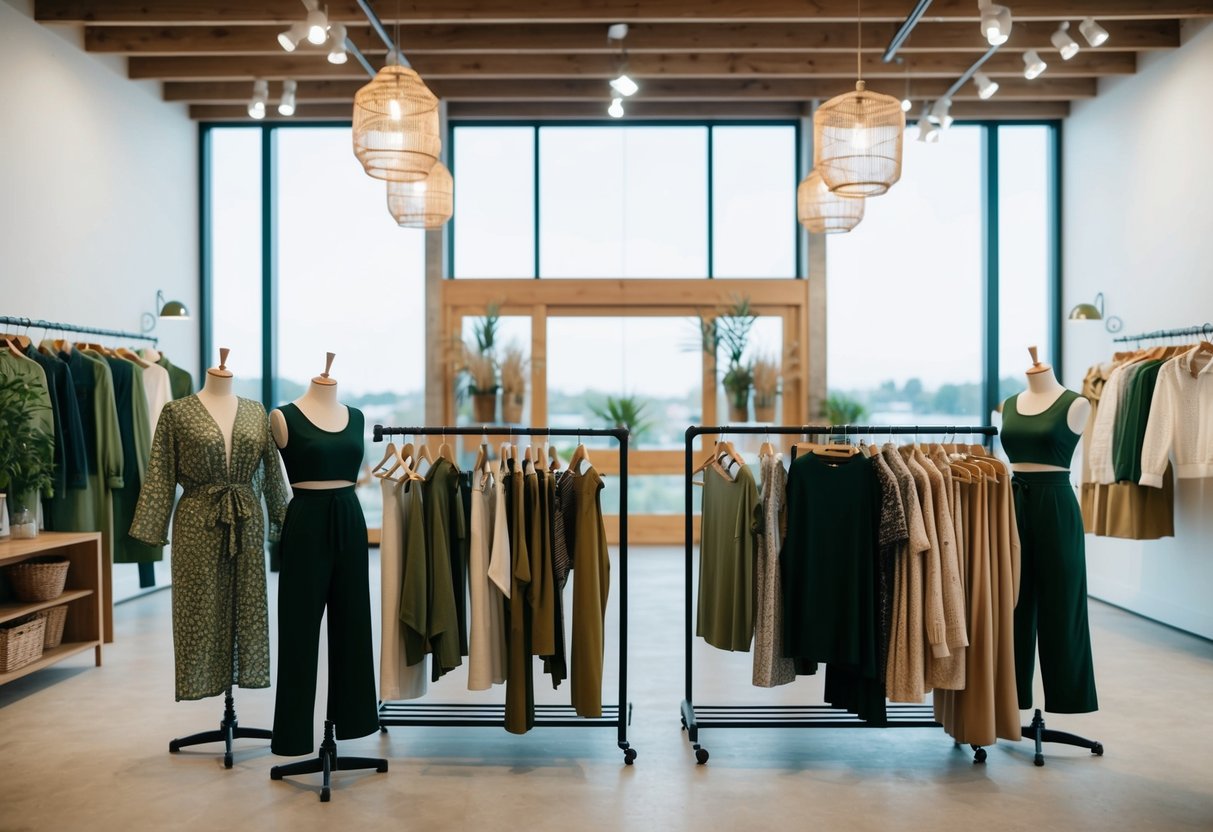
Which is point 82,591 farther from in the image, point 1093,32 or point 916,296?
point 916,296

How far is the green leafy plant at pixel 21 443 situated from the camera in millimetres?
4160

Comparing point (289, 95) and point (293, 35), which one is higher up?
point (289, 95)

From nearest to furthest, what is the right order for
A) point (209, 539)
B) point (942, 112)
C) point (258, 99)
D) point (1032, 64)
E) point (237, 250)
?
point (209, 539)
point (1032, 64)
point (258, 99)
point (942, 112)
point (237, 250)

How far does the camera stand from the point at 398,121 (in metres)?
3.92

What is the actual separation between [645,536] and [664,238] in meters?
2.85

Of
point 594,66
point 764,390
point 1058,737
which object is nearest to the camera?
point 1058,737

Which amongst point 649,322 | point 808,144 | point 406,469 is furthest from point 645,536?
point 406,469

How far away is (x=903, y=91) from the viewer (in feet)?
24.5

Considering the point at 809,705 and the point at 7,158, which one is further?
the point at 7,158

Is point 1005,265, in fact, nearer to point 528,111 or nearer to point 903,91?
point 903,91

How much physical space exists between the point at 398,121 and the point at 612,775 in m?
2.90

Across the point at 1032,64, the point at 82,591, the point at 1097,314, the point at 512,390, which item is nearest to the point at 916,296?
the point at 1097,314

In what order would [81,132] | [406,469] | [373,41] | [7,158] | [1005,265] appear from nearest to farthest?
[406,469] → [7,158] → [81,132] → [373,41] → [1005,265]

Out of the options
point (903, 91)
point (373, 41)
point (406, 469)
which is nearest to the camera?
point (406, 469)
